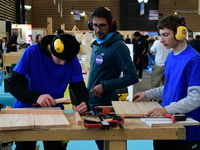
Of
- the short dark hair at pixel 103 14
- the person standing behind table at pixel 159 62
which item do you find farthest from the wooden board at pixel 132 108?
the person standing behind table at pixel 159 62

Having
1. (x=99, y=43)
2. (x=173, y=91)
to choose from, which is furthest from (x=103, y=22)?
(x=173, y=91)

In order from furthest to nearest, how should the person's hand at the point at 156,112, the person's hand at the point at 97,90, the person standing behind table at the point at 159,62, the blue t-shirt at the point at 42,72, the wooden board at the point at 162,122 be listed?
the person standing behind table at the point at 159,62
the person's hand at the point at 97,90
the blue t-shirt at the point at 42,72
the person's hand at the point at 156,112
the wooden board at the point at 162,122

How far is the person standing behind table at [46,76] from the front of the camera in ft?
6.00

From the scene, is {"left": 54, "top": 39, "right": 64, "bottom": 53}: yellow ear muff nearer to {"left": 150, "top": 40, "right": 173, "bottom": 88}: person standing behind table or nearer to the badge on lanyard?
the badge on lanyard

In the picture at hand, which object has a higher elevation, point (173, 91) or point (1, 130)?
point (173, 91)

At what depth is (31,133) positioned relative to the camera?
147 centimetres

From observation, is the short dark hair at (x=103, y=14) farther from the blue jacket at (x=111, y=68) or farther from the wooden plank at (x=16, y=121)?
the wooden plank at (x=16, y=121)

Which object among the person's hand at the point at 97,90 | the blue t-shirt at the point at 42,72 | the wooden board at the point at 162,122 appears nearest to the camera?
the wooden board at the point at 162,122

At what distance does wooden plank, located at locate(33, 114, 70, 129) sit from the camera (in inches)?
59.0

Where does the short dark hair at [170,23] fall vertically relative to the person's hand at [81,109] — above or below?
above

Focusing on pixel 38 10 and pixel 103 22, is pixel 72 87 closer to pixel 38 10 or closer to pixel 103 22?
pixel 103 22

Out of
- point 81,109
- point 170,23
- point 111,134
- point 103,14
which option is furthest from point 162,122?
point 103,14

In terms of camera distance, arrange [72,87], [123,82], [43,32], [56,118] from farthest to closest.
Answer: [43,32] < [123,82] < [72,87] < [56,118]

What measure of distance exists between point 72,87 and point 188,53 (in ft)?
2.76
